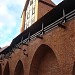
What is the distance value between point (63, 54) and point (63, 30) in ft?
3.66

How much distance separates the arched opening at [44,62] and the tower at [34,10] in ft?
42.1

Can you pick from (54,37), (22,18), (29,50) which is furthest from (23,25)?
(54,37)

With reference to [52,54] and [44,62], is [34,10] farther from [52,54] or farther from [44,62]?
[52,54]

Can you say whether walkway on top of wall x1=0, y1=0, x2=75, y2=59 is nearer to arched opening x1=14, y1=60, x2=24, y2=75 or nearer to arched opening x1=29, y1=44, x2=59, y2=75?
arched opening x1=29, y1=44, x2=59, y2=75

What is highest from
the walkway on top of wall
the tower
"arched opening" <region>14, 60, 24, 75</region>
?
the tower

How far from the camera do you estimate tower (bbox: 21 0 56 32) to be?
81.0 feet

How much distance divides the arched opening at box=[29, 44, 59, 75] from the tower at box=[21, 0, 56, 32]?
505 inches

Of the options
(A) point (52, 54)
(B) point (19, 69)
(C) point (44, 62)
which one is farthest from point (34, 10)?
(A) point (52, 54)

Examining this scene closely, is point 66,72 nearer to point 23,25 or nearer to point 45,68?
point 45,68

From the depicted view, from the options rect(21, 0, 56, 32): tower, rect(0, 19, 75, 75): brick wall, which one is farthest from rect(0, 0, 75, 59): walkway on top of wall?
rect(21, 0, 56, 32): tower

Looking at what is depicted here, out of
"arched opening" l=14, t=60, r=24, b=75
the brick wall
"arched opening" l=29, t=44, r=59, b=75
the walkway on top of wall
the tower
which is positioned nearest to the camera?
the brick wall

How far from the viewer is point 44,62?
36.4 feet

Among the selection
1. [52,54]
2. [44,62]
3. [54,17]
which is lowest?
[44,62]

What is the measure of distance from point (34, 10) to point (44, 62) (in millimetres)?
15726
